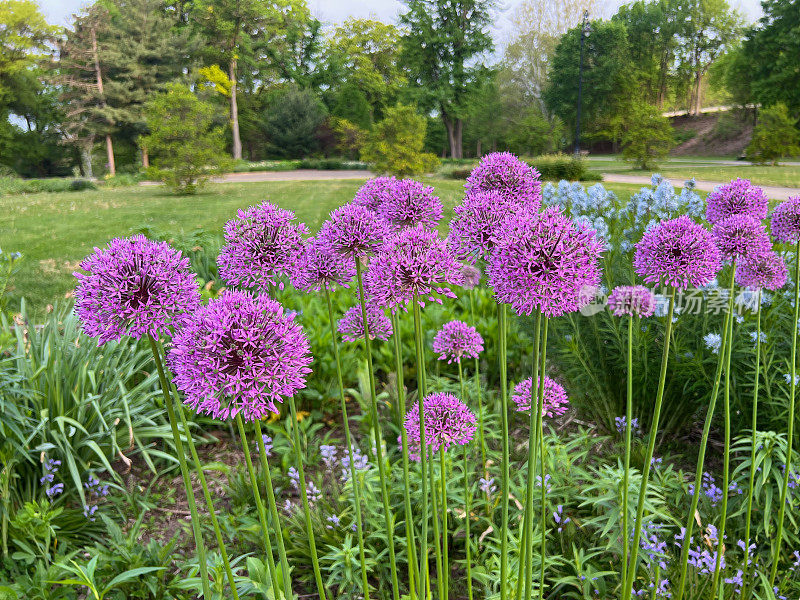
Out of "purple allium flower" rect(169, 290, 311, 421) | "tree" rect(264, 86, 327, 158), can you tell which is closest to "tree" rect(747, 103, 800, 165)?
"tree" rect(264, 86, 327, 158)

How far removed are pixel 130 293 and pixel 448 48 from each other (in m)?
41.4

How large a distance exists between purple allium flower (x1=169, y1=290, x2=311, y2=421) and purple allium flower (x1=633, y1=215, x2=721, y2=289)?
1142 mm

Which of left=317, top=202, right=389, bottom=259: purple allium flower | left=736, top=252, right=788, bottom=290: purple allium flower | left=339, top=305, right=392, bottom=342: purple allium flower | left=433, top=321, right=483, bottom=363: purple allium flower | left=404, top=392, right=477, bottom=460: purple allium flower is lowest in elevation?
left=404, top=392, right=477, bottom=460: purple allium flower

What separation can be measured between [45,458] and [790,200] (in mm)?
4168

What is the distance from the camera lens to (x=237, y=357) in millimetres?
1143

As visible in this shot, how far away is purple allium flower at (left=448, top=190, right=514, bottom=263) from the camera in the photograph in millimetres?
1484

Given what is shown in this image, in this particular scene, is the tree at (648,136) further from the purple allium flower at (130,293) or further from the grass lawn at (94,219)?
the purple allium flower at (130,293)

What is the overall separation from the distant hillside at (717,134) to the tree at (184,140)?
35549 mm

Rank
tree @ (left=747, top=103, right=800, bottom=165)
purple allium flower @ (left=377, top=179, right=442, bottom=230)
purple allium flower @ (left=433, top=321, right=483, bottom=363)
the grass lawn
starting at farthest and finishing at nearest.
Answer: tree @ (left=747, top=103, right=800, bottom=165)
the grass lawn
purple allium flower @ (left=433, top=321, right=483, bottom=363)
purple allium flower @ (left=377, top=179, right=442, bottom=230)

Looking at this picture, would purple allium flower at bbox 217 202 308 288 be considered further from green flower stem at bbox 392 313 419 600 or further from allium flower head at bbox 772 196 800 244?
allium flower head at bbox 772 196 800 244

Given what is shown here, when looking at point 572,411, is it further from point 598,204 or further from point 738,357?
point 598,204

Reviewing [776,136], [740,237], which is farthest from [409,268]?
[776,136]

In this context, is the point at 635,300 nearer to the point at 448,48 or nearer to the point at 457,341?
the point at 457,341

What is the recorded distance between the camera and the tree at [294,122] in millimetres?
41188
